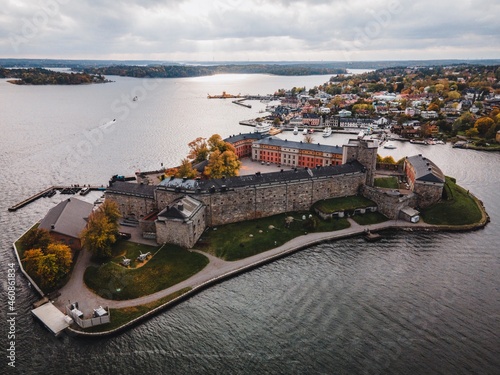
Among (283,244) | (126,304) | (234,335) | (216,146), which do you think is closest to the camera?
(234,335)

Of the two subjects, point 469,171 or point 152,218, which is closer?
point 152,218

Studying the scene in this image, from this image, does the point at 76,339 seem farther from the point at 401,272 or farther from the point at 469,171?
the point at 469,171

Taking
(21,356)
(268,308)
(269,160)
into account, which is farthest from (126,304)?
(269,160)

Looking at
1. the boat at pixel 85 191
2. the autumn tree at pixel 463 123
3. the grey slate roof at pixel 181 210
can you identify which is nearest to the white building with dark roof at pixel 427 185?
the grey slate roof at pixel 181 210

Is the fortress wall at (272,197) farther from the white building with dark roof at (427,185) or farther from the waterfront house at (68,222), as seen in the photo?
the waterfront house at (68,222)

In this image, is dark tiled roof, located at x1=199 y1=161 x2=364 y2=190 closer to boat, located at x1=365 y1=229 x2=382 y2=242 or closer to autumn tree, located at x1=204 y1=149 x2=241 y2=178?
boat, located at x1=365 y1=229 x2=382 y2=242

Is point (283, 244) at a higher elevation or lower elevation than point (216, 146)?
lower

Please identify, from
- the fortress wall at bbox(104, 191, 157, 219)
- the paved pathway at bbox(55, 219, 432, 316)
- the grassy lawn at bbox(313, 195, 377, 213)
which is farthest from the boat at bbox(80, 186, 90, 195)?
the grassy lawn at bbox(313, 195, 377, 213)
